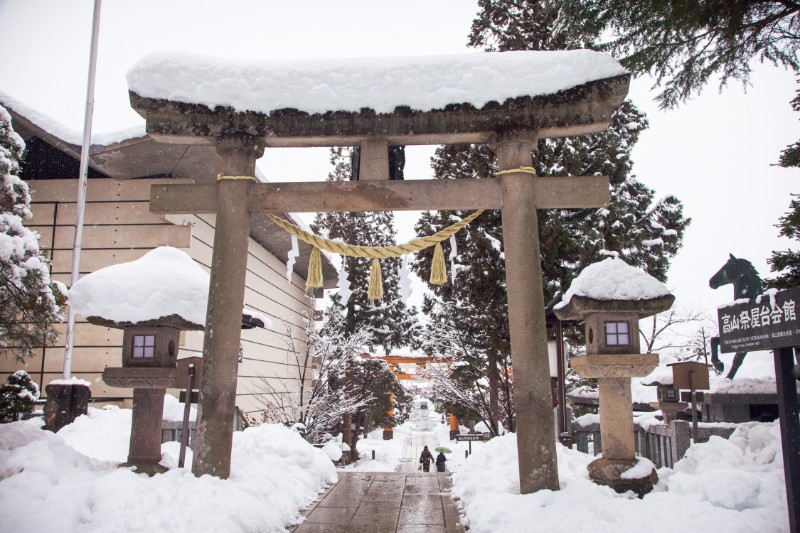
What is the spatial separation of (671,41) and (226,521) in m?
8.06

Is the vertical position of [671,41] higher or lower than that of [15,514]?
higher

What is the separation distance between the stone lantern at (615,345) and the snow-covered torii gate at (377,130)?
0.79 m

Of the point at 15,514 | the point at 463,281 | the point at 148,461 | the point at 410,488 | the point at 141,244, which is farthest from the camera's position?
the point at 463,281

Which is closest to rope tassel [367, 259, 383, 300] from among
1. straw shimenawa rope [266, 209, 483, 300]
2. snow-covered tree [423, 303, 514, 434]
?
straw shimenawa rope [266, 209, 483, 300]

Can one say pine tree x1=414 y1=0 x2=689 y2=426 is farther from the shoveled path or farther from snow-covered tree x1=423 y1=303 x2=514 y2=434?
the shoveled path

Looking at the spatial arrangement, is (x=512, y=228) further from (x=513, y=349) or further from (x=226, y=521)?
(x=226, y=521)

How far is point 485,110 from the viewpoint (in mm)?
6598

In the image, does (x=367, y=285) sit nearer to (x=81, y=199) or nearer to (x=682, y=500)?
(x=81, y=199)

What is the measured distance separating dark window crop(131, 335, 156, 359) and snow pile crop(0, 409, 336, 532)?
1.32m

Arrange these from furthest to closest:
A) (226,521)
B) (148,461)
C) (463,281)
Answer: (463,281) < (148,461) < (226,521)

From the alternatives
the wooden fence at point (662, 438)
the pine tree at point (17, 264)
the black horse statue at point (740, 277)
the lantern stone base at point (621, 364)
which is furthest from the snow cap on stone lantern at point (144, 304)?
the black horse statue at point (740, 277)

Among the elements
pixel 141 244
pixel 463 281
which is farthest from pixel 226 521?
pixel 463 281

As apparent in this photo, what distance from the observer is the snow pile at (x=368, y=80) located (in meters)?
6.52

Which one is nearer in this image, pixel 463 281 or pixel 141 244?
pixel 141 244
